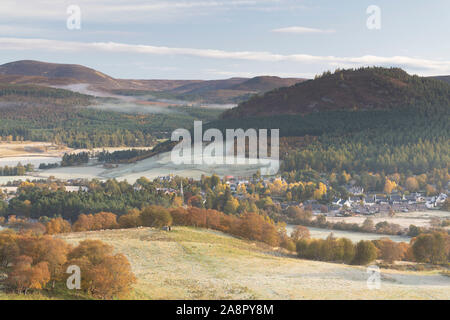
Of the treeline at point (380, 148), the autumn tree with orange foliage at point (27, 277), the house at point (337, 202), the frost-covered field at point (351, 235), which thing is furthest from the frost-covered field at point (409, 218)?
the autumn tree with orange foliage at point (27, 277)

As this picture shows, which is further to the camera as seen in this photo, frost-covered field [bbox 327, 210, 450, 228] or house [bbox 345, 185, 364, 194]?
house [bbox 345, 185, 364, 194]

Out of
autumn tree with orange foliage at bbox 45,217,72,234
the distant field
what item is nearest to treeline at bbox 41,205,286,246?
autumn tree with orange foliage at bbox 45,217,72,234

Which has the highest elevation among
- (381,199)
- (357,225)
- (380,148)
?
(380,148)

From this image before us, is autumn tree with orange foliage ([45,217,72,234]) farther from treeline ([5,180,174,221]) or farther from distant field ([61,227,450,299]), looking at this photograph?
treeline ([5,180,174,221])

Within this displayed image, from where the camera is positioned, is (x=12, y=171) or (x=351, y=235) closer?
(x=351, y=235)

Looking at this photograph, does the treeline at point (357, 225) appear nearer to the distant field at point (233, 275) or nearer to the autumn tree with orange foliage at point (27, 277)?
the distant field at point (233, 275)

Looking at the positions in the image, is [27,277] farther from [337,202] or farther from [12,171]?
[12,171]

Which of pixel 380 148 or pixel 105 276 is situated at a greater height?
pixel 380 148

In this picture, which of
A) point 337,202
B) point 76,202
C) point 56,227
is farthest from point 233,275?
point 337,202

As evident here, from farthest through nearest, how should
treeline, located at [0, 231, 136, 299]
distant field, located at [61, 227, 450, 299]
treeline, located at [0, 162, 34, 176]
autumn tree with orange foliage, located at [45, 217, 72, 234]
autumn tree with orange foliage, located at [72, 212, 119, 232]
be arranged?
treeline, located at [0, 162, 34, 176], autumn tree with orange foliage, located at [45, 217, 72, 234], autumn tree with orange foliage, located at [72, 212, 119, 232], distant field, located at [61, 227, 450, 299], treeline, located at [0, 231, 136, 299]
